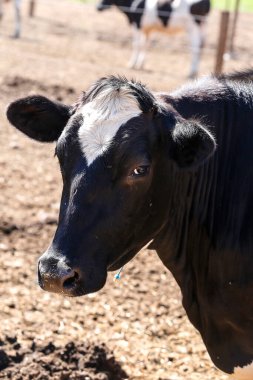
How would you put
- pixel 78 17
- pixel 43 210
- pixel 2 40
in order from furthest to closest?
pixel 78 17 → pixel 2 40 → pixel 43 210

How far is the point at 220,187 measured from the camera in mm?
3422

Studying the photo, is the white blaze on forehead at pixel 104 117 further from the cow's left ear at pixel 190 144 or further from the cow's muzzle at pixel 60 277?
the cow's muzzle at pixel 60 277

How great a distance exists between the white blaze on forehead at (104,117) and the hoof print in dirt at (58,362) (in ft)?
5.63

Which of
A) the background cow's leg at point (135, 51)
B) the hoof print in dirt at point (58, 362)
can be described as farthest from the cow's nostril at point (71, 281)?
the background cow's leg at point (135, 51)

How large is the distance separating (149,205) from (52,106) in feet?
2.26

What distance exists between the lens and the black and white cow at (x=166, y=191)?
9.59 ft

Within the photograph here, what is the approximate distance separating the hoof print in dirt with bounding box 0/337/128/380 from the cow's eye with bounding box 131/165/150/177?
1.67m

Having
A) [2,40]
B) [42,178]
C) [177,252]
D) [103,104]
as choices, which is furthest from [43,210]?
[2,40]

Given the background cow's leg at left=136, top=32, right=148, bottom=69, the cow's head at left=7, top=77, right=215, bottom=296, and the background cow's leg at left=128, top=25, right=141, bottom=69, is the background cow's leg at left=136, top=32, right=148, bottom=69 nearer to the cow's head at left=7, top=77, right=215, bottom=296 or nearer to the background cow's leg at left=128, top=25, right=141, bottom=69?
the background cow's leg at left=128, top=25, right=141, bottom=69

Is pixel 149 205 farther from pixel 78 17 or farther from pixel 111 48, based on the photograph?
pixel 78 17

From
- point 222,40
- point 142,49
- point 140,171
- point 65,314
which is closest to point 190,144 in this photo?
point 140,171

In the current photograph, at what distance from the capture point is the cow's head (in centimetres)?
290

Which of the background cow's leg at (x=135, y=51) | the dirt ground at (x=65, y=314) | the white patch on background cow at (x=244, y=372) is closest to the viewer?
the white patch on background cow at (x=244, y=372)

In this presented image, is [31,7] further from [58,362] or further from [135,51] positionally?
[58,362]
